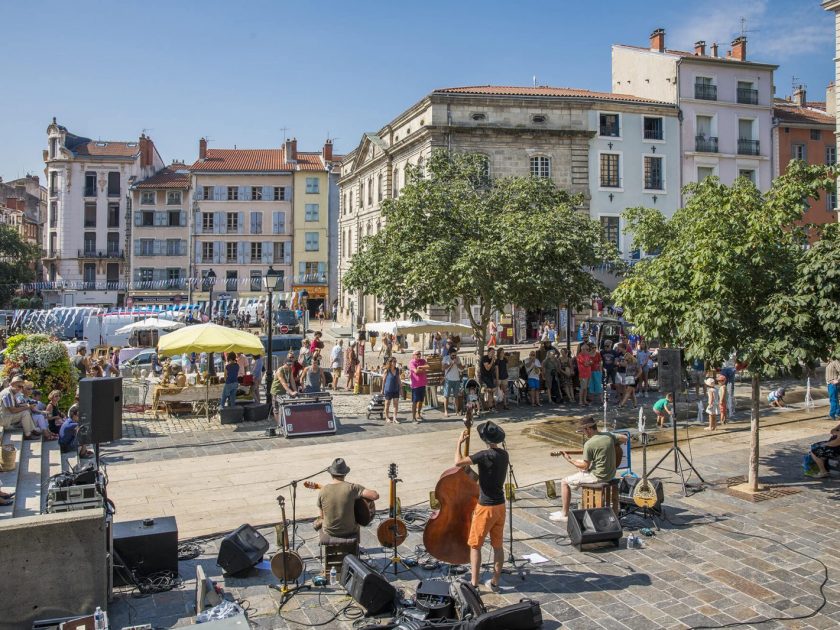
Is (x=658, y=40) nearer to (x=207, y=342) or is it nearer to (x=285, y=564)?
(x=207, y=342)

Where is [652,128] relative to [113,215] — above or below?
above

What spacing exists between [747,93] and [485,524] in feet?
127

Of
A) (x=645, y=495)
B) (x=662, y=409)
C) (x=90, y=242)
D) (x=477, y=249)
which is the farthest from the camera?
(x=90, y=242)

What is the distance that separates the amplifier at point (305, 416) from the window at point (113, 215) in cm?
5421

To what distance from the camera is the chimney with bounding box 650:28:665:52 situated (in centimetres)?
4012

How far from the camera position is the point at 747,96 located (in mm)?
38562

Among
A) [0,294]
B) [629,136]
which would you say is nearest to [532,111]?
[629,136]

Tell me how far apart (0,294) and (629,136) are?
48.2 meters

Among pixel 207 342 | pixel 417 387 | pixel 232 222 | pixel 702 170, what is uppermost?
pixel 232 222

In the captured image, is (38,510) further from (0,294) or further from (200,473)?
(0,294)

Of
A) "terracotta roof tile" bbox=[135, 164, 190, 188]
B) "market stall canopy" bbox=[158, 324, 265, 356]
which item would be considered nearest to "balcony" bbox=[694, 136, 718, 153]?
"market stall canopy" bbox=[158, 324, 265, 356]

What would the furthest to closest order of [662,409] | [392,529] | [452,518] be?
1. [662,409]
2. [392,529]
3. [452,518]

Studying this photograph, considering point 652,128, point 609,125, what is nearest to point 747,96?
point 652,128

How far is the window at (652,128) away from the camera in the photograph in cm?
3697
